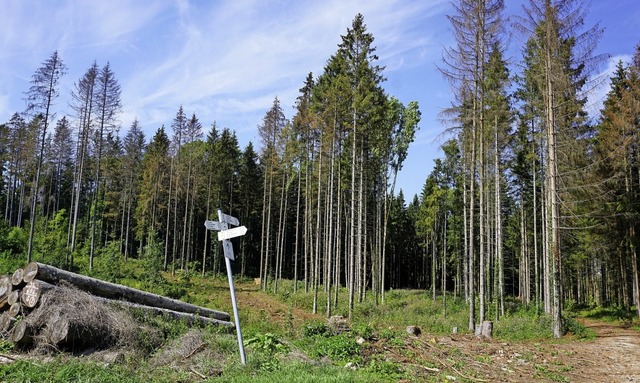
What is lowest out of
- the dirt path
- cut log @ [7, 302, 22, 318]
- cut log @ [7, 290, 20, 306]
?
the dirt path

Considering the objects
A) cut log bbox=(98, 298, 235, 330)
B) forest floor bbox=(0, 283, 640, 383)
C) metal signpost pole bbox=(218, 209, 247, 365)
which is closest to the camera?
metal signpost pole bbox=(218, 209, 247, 365)

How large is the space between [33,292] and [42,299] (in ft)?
1.21

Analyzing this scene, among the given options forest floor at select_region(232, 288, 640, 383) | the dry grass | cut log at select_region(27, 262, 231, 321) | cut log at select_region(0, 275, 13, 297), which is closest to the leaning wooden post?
the dry grass

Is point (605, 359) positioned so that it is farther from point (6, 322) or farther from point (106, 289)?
point (6, 322)

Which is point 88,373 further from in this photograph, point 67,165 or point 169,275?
point 67,165

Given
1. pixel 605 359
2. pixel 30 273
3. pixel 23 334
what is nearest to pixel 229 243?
pixel 23 334

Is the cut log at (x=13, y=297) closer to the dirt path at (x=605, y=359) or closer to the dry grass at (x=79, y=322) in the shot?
the dry grass at (x=79, y=322)

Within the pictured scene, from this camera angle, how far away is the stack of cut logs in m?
8.01

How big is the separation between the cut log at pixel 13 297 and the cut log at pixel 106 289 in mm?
520

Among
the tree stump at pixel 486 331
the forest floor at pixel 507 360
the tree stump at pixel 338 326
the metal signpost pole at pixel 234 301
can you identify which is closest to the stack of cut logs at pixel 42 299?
the tree stump at pixel 338 326

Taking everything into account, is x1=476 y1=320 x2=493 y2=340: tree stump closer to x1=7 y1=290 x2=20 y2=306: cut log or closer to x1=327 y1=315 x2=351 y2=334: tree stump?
x1=327 y1=315 x2=351 y2=334: tree stump

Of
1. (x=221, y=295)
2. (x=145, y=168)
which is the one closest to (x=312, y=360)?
(x=221, y=295)

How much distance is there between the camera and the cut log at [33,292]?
8.58 metres

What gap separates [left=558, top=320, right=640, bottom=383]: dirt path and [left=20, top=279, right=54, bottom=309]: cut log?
1064 cm
